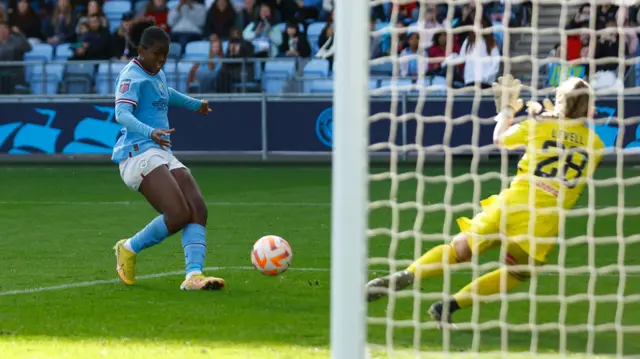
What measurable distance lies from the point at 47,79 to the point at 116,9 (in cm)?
324

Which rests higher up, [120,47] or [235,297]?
[120,47]

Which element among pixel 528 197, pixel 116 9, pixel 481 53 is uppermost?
pixel 116 9

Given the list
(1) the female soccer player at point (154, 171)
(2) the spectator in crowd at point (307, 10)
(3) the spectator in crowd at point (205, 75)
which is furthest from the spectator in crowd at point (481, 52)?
(2) the spectator in crowd at point (307, 10)

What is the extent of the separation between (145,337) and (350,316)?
5.65 feet

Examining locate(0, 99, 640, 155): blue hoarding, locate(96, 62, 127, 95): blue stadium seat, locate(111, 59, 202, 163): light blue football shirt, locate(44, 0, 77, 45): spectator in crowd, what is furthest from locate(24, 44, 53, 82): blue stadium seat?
locate(111, 59, 202, 163): light blue football shirt

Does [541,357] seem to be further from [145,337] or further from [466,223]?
[145,337]

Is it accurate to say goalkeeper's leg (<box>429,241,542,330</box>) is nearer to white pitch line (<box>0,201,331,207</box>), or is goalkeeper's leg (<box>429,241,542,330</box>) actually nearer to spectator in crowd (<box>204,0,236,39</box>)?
white pitch line (<box>0,201,331,207</box>)

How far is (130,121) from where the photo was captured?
A: 7102 mm

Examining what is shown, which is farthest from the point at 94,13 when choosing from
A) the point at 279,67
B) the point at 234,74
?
the point at 279,67

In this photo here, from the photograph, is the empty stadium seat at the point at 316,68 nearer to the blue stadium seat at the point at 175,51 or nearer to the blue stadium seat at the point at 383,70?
the blue stadium seat at the point at 383,70

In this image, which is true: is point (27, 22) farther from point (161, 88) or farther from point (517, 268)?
point (517, 268)

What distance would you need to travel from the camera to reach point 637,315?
6535 mm

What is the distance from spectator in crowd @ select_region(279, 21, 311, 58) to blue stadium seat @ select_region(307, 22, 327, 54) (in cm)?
20

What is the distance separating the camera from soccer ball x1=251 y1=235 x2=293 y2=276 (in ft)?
23.9
